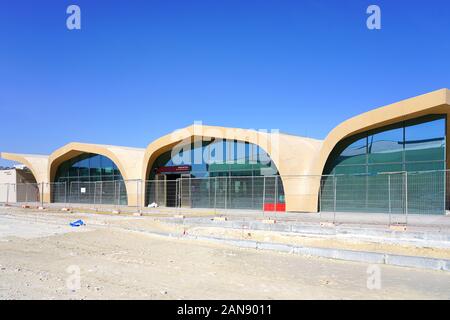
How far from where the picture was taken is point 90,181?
39.0 metres

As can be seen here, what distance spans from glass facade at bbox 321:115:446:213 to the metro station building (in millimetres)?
49

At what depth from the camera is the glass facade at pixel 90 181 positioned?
30.9 meters

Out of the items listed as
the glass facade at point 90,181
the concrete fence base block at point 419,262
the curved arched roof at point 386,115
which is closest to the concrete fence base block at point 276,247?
the concrete fence base block at point 419,262

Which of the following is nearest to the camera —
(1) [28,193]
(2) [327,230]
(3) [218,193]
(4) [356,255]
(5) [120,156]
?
(4) [356,255]

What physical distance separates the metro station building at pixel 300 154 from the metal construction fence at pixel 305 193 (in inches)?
4.3

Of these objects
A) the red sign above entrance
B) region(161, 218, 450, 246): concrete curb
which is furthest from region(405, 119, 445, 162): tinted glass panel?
the red sign above entrance

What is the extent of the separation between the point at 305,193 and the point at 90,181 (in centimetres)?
2227

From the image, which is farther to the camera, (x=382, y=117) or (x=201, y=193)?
(x=201, y=193)

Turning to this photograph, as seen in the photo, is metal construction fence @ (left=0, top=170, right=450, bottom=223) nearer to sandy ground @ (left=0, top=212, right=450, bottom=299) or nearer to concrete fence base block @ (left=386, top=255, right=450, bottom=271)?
concrete fence base block @ (left=386, top=255, right=450, bottom=271)

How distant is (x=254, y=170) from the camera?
28.0m

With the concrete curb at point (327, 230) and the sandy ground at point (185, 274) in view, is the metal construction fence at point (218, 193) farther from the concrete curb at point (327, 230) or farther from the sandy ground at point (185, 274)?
the sandy ground at point (185, 274)

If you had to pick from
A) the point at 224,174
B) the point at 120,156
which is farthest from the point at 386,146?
the point at 120,156

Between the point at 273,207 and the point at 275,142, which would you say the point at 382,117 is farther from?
the point at 273,207

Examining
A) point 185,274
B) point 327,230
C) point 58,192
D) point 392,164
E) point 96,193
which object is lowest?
point 327,230
